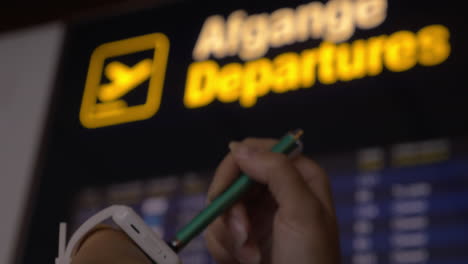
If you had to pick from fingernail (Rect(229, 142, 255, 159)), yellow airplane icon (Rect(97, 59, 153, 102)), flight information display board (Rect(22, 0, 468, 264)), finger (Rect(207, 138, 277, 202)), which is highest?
yellow airplane icon (Rect(97, 59, 153, 102))

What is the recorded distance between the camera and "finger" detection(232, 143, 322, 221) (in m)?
0.55

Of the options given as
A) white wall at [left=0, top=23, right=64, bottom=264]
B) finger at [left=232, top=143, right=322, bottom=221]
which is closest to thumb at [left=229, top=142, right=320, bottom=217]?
finger at [left=232, top=143, right=322, bottom=221]

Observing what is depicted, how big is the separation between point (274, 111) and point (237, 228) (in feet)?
2.47

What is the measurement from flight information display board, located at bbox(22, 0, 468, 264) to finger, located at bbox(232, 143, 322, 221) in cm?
59

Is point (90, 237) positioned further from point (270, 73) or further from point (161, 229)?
point (270, 73)

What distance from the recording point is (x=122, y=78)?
1604 mm

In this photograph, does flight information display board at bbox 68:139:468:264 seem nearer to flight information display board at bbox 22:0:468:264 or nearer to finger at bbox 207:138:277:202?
flight information display board at bbox 22:0:468:264

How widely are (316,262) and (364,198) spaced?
64cm

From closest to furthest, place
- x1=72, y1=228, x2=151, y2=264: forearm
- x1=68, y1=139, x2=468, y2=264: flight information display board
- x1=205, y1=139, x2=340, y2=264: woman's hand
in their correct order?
x1=72, y1=228, x2=151, y2=264: forearm, x1=205, y1=139, x2=340, y2=264: woman's hand, x1=68, y1=139, x2=468, y2=264: flight information display board

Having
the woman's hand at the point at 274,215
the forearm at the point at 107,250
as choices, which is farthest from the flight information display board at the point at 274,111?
the forearm at the point at 107,250

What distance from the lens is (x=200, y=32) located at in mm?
1588

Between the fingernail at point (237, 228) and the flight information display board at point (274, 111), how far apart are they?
56cm

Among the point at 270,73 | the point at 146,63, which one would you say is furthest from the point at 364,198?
the point at 146,63

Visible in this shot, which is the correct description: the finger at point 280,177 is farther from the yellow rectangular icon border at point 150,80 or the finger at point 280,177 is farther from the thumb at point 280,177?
the yellow rectangular icon border at point 150,80
